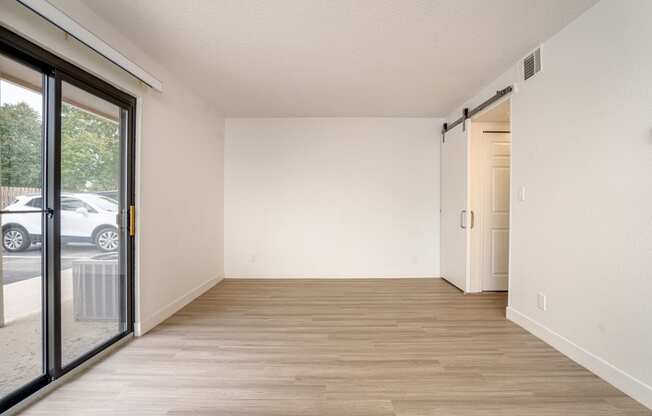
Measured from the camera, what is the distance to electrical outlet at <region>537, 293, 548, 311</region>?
2.66 m

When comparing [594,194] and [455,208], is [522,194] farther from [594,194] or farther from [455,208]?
[455,208]

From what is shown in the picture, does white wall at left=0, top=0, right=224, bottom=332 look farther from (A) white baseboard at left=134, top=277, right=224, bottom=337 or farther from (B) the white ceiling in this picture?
(B) the white ceiling

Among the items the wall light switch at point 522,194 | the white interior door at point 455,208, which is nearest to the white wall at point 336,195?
the white interior door at point 455,208

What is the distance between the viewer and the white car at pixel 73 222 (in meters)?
1.79

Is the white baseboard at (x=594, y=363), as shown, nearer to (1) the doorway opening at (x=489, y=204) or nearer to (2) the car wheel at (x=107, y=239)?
(1) the doorway opening at (x=489, y=204)

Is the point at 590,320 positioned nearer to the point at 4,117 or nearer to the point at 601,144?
the point at 601,144

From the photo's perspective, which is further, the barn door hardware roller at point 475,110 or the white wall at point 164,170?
the barn door hardware roller at point 475,110

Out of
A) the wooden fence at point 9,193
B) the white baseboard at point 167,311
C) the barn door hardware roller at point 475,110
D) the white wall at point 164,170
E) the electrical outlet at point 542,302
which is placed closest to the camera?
the wooden fence at point 9,193

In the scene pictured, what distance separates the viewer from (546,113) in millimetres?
2656

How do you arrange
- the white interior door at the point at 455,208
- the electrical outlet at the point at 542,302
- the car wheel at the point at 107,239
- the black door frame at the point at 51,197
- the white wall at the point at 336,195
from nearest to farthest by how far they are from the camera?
1. the black door frame at the point at 51,197
2. the car wheel at the point at 107,239
3. the electrical outlet at the point at 542,302
4. the white interior door at the point at 455,208
5. the white wall at the point at 336,195

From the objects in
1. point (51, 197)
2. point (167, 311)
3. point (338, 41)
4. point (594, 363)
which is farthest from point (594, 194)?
point (167, 311)

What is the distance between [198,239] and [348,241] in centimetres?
237

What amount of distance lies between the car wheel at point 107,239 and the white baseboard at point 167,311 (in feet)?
2.54

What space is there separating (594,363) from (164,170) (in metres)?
4.16
